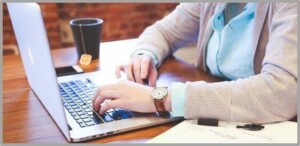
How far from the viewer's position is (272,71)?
0.86 m

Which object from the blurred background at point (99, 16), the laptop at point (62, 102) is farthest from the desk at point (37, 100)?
the blurred background at point (99, 16)

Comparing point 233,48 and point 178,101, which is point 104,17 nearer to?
point 233,48

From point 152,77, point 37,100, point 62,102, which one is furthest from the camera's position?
point 152,77

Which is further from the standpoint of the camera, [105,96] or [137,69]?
[137,69]

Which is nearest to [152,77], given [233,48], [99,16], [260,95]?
[233,48]

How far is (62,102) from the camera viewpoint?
76cm

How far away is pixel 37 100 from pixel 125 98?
25 cm

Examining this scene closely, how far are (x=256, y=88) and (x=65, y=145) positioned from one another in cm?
40

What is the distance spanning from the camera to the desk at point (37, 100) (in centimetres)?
81

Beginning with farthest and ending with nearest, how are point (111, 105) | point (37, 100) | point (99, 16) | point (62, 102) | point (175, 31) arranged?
point (99, 16) → point (175, 31) → point (37, 100) → point (111, 105) → point (62, 102)

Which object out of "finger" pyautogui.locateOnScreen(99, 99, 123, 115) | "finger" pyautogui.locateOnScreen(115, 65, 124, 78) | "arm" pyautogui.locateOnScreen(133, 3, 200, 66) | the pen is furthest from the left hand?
"arm" pyautogui.locateOnScreen(133, 3, 200, 66)

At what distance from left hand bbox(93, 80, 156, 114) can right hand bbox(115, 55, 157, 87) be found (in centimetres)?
19

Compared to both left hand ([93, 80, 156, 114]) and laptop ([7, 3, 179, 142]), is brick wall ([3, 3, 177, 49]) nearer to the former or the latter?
laptop ([7, 3, 179, 142])

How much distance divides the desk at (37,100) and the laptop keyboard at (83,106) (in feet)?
0.17
